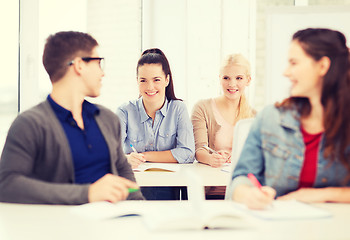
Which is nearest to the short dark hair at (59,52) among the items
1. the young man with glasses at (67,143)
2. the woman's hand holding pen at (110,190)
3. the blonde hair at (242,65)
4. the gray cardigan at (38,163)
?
the young man with glasses at (67,143)

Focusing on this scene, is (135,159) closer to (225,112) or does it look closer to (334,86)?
(225,112)

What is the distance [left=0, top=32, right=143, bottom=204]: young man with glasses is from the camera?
137 centimetres

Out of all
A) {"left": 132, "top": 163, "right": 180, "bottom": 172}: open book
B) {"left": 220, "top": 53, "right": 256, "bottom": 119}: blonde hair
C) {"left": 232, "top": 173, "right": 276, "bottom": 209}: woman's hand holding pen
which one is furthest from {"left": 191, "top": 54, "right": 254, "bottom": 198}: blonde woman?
{"left": 232, "top": 173, "right": 276, "bottom": 209}: woman's hand holding pen

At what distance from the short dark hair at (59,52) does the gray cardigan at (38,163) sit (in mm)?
135

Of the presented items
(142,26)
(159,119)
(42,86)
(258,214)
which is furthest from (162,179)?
(142,26)

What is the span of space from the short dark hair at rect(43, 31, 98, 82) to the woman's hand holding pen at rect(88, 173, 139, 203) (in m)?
0.48

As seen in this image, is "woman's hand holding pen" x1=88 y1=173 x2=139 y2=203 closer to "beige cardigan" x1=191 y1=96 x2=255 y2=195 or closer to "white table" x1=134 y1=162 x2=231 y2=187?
"white table" x1=134 y1=162 x2=231 y2=187

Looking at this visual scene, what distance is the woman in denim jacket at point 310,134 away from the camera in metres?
1.46

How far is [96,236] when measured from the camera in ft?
3.57

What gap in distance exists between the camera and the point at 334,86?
4.96 feet

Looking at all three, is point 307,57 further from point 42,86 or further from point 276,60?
point 42,86

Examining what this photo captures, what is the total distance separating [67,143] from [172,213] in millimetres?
521

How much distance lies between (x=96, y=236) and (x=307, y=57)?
980 mm

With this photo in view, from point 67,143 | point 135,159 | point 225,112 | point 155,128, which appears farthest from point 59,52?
point 225,112
